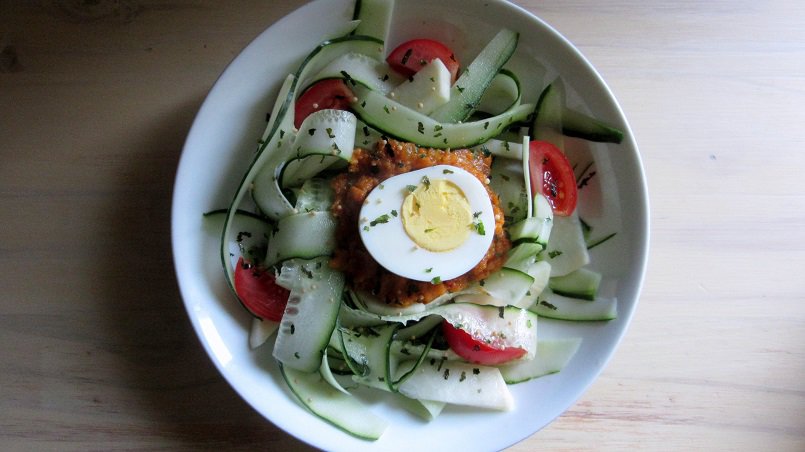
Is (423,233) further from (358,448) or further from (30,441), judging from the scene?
(30,441)

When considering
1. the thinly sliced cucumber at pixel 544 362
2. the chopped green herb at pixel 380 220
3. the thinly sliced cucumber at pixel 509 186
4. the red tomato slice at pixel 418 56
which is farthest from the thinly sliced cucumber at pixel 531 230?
the red tomato slice at pixel 418 56

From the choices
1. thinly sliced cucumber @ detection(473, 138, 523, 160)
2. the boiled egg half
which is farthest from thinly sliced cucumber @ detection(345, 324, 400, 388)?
thinly sliced cucumber @ detection(473, 138, 523, 160)

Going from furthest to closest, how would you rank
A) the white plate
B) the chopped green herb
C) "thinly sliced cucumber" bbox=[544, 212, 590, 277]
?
1. "thinly sliced cucumber" bbox=[544, 212, 590, 277]
2. the chopped green herb
3. the white plate

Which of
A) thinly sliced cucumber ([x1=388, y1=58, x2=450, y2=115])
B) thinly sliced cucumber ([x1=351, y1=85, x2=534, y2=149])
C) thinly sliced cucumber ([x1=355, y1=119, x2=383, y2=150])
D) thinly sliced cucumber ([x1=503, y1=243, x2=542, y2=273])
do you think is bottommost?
thinly sliced cucumber ([x1=503, y1=243, x2=542, y2=273])

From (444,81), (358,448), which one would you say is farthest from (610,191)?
(358,448)

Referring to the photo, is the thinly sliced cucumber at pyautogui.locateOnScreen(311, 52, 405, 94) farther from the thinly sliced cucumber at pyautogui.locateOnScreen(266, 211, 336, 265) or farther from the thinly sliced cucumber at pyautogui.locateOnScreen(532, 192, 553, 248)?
the thinly sliced cucumber at pyautogui.locateOnScreen(532, 192, 553, 248)

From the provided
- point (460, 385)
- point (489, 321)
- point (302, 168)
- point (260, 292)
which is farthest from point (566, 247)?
point (260, 292)

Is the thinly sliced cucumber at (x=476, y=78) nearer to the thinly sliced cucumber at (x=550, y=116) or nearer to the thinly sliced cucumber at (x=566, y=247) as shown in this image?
the thinly sliced cucumber at (x=550, y=116)
